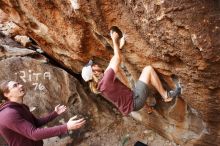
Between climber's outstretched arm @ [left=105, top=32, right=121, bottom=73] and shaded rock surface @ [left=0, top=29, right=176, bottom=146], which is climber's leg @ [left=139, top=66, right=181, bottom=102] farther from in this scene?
shaded rock surface @ [left=0, top=29, right=176, bottom=146]

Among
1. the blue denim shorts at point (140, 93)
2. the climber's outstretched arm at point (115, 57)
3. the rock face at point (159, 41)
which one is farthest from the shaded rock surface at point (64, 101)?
the climber's outstretched arm at point (115, 57)

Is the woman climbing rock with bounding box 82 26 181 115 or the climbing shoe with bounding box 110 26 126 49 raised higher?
the climbing shoe with bounding box 110 26 126 49

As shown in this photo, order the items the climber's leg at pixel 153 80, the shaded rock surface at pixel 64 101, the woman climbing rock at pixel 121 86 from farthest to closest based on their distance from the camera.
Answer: the shaded rock surface at pixel 64 101 < the climber's leg at pixel 153 80 < the woman climbing rock at pixel 121 86

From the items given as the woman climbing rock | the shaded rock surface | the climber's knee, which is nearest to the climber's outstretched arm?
the woman climbing rock

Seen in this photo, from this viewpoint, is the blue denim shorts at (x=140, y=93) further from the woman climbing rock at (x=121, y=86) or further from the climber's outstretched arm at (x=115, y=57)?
the climber's outstretched arm at (x=115, y=57)

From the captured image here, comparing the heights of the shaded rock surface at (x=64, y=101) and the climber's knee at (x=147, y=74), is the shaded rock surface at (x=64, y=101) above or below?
below

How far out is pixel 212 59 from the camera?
14.4 feet

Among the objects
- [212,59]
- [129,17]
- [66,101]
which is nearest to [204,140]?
[212,59]

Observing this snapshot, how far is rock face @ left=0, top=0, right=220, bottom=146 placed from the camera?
427cm

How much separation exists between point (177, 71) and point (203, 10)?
3.38ft

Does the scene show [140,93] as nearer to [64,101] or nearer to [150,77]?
[150,77]

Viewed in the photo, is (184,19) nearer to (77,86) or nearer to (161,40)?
(161,40)

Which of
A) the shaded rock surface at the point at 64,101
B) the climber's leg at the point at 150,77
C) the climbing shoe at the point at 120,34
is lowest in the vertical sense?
the shaded rock surface at the point at 64,101

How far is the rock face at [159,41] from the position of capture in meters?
4.27
